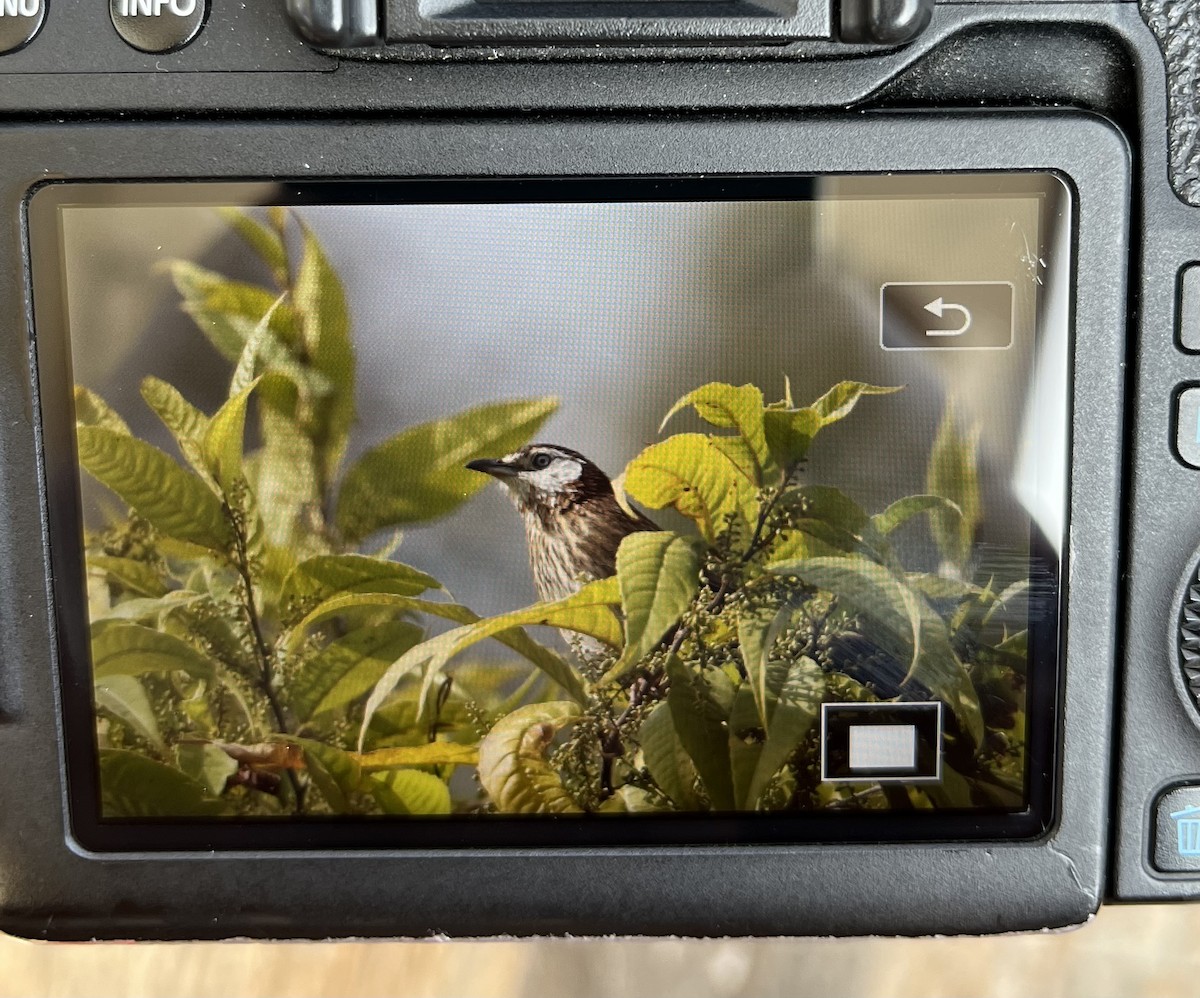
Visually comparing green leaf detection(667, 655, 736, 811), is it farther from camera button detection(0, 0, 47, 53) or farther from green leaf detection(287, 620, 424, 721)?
camera button detection(0, 0, 47, 53)

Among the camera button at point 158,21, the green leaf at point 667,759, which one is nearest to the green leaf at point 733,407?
the green leaf at point 667,759

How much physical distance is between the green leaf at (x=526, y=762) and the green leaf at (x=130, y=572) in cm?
13

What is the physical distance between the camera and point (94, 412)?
1.04 feet

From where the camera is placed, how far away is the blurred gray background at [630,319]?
307 mm

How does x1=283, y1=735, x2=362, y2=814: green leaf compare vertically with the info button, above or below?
below

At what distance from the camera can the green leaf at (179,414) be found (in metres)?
0.31

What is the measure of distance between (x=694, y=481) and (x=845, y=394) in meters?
0.06

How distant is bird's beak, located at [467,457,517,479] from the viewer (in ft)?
1.04

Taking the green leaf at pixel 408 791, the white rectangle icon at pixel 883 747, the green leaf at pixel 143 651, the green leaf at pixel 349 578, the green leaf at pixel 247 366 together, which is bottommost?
the green leaf at pixel 408 791

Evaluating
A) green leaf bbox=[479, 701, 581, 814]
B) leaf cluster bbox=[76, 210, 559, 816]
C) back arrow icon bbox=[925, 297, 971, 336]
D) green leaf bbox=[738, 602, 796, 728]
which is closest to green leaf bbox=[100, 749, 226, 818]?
leaf cluster bbox=[76, 210, 559, 816]

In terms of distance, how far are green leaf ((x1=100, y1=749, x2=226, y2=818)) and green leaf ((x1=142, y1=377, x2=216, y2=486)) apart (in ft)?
0.39

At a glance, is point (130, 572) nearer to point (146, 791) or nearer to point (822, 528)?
point (146, 791)

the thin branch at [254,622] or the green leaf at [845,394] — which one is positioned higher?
the green leaf at [845,394]

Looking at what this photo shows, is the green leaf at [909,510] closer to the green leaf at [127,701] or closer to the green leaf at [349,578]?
the green leaf at [349,578]
